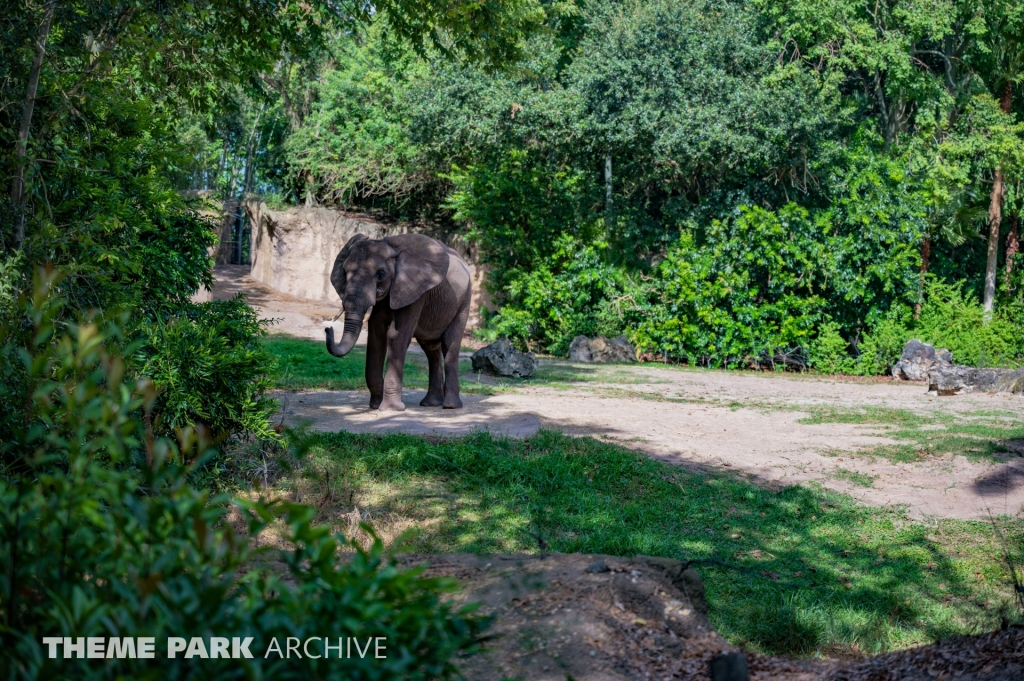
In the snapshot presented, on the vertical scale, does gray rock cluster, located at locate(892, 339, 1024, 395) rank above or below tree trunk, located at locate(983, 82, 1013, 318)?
below

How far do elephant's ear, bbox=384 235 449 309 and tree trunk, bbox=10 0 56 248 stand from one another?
4.41 meters

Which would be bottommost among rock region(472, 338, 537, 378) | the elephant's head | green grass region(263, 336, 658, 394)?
green grass region(263, 336, 658, 394)

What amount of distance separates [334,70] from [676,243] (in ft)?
38.4

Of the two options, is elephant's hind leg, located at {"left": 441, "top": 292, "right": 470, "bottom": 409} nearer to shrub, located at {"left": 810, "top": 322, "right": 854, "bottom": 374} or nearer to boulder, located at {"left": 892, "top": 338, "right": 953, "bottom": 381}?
boulder, located at {"left": 892, "top": 338, "right": 953, "bottom": 381}

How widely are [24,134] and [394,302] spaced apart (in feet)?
15.0

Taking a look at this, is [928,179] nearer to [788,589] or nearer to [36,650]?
[788,589]

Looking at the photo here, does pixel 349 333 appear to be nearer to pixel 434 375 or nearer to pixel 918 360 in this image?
pixel 434 375

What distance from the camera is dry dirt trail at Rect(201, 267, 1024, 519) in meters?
8.37

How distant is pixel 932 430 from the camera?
1067 centimetres

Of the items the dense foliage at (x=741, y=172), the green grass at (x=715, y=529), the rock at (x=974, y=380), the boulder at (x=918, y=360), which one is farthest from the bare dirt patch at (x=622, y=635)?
the dense foliage at (x=741, y=172)

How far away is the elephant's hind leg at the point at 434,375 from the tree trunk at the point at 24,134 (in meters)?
5.50

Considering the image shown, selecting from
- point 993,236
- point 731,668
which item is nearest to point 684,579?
point 731,668

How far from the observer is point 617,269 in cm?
2086

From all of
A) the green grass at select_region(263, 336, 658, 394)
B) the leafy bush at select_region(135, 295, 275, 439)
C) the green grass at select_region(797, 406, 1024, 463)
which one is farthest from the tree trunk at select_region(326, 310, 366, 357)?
the green grass at select_region(797, 406, 1024, 463)
